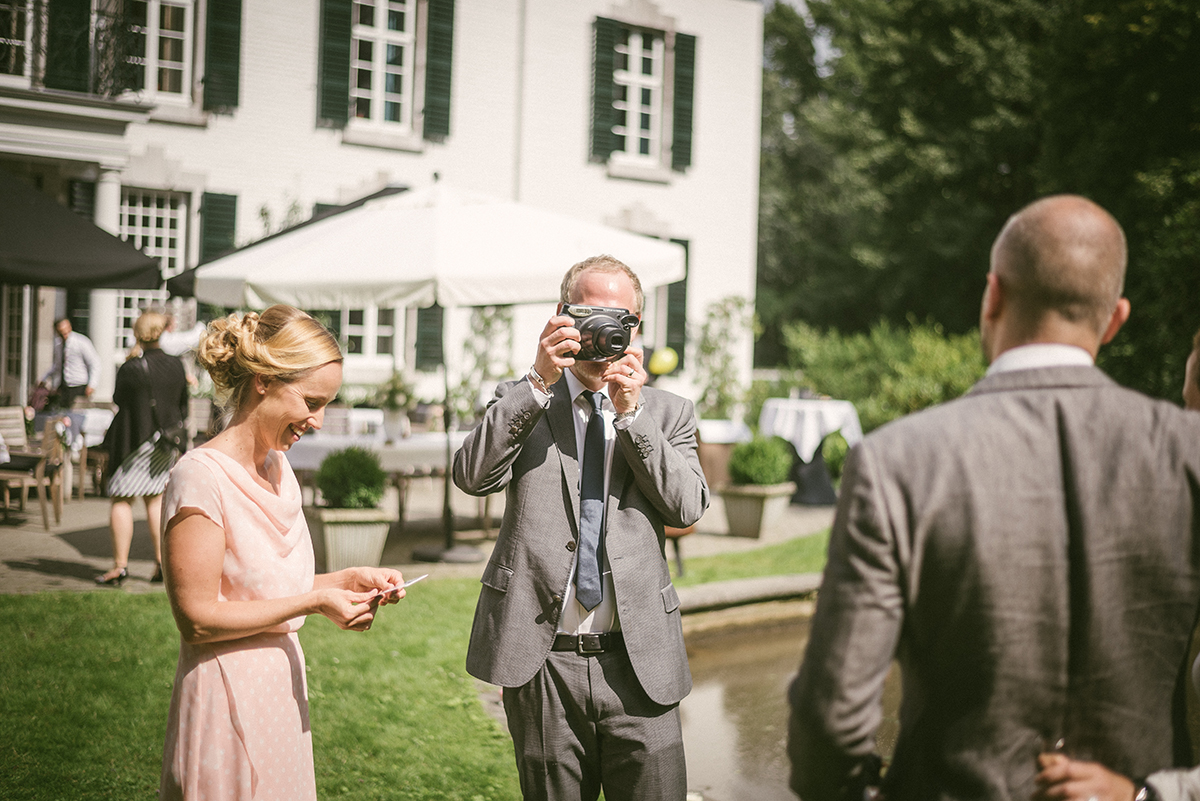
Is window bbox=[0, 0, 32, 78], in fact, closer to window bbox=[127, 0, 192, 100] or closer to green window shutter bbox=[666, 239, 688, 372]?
window bbox=[127, 0, 192, 100]

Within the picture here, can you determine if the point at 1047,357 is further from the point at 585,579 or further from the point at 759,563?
the point at 759,563

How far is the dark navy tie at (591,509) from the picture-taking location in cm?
256

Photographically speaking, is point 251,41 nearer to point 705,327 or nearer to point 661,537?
point 705,327

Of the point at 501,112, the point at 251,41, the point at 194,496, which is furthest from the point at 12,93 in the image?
the point at 194,496

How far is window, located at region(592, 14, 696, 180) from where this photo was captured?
16.1m

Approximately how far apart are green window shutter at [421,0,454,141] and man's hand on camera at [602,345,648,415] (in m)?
12.7

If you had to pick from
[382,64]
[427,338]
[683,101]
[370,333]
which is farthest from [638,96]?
[370,333]

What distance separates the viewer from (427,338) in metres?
14.7

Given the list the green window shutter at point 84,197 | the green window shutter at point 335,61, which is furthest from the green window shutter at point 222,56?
the green window shutter at point 84,197

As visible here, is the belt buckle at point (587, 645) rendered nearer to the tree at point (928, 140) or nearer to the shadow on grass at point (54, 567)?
the shadow on grass at point (54, 567)

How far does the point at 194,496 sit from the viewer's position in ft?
7.12

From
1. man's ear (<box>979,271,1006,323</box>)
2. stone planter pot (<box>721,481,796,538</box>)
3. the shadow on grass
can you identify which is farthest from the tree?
man's ear (<box>979,271,1006,323</box>)

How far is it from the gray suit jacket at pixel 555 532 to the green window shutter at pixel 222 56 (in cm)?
1230

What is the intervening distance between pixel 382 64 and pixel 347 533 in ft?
30.6
